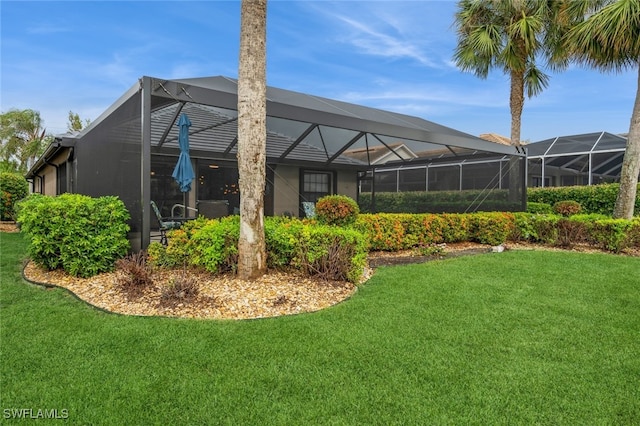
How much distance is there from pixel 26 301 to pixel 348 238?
383 cm

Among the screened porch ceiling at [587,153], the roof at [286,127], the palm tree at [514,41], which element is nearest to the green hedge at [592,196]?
the screened porch ceiling at [587,153]

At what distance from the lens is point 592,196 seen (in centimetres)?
1369

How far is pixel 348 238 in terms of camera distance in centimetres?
509

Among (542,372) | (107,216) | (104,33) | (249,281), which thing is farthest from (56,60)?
(542,372)

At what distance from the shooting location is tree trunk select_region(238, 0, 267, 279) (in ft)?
15.2

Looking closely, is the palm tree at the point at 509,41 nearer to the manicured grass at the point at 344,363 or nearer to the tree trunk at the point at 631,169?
the tree trunk at the point at 631,169

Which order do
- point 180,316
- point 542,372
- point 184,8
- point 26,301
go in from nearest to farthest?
point 542,372 → point 180,316 → point 26,301 → point 184,8

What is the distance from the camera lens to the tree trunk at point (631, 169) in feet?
31.1

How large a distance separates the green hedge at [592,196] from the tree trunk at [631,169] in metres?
3.63

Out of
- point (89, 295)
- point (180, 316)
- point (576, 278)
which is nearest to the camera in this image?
point (180, 316)

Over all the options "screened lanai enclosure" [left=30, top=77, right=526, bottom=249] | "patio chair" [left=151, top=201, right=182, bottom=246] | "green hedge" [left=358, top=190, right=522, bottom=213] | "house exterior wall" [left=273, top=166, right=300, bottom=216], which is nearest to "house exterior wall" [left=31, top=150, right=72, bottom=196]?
"screened lanai enclosure" [left=30, top=77, right=526, bottom=249]

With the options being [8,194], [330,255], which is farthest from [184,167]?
[8,194]

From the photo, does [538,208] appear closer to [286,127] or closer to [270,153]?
[286,127]

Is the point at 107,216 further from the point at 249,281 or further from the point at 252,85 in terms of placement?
the point at 252,85
